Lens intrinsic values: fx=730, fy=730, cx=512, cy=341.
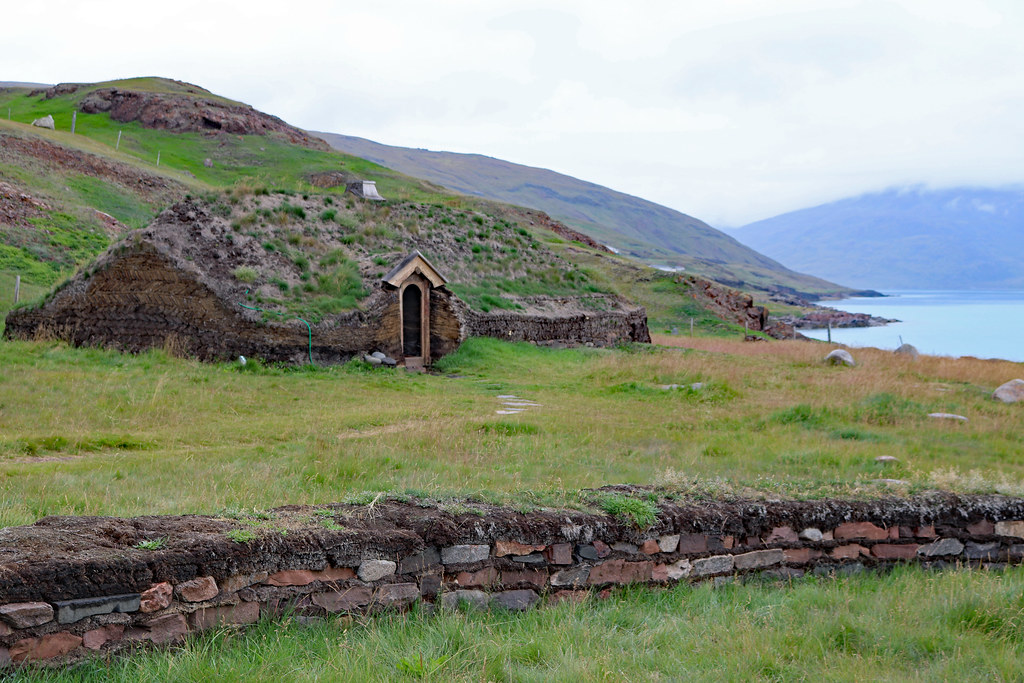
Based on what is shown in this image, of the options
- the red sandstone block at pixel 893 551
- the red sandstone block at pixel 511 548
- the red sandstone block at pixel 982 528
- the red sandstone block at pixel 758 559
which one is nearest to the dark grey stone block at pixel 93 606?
the red sandstone block at pixel 511 548

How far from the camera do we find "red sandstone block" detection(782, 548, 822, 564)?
566 cm

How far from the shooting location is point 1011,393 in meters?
16.1

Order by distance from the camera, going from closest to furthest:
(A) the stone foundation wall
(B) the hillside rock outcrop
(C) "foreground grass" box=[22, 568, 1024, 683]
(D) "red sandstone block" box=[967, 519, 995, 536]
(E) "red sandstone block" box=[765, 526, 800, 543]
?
(C) "foreground grass" box=[22, 568, 1024, 683]
(E) "red sandstone block" box=[765, 526, 800, 543]
(D) "red sandstone block" box=[967, 519, 995, 536]
(A) the stone foundation wall
(B) the hillside rock outcrop

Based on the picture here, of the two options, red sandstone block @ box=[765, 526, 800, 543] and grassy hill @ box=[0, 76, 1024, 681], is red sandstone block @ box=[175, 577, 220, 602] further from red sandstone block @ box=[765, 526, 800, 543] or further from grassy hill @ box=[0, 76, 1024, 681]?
red sandstone block @ box=[765, 526, 800, 543]

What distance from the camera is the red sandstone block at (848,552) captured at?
19.0 ft

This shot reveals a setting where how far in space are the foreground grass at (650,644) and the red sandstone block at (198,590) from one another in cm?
23

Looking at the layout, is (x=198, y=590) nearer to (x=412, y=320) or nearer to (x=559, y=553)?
(x=559, y=553)

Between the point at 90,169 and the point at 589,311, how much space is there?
97.9ft

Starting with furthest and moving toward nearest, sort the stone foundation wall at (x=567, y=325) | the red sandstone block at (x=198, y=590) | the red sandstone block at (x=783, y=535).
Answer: the stone foundation wall at (x=567, y=325) < the red sandstone block at (x=783, y=535) < the red sandstone block at (x=198, y=590)

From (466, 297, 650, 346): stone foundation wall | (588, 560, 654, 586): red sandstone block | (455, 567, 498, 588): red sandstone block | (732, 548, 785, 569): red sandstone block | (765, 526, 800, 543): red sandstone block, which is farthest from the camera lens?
(466, 297, 650, 346): stone foundation wall

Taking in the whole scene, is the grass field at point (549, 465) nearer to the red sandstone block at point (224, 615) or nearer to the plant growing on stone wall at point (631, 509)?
the red sandstone block at point (224, 615)

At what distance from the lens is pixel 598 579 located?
5012 mm

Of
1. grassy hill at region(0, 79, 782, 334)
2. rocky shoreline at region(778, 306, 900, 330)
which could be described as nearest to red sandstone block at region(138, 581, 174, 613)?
grassy hill at region(0, 79, 782, 334)

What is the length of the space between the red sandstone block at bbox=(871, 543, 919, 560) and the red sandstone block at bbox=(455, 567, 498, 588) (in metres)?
3.26
